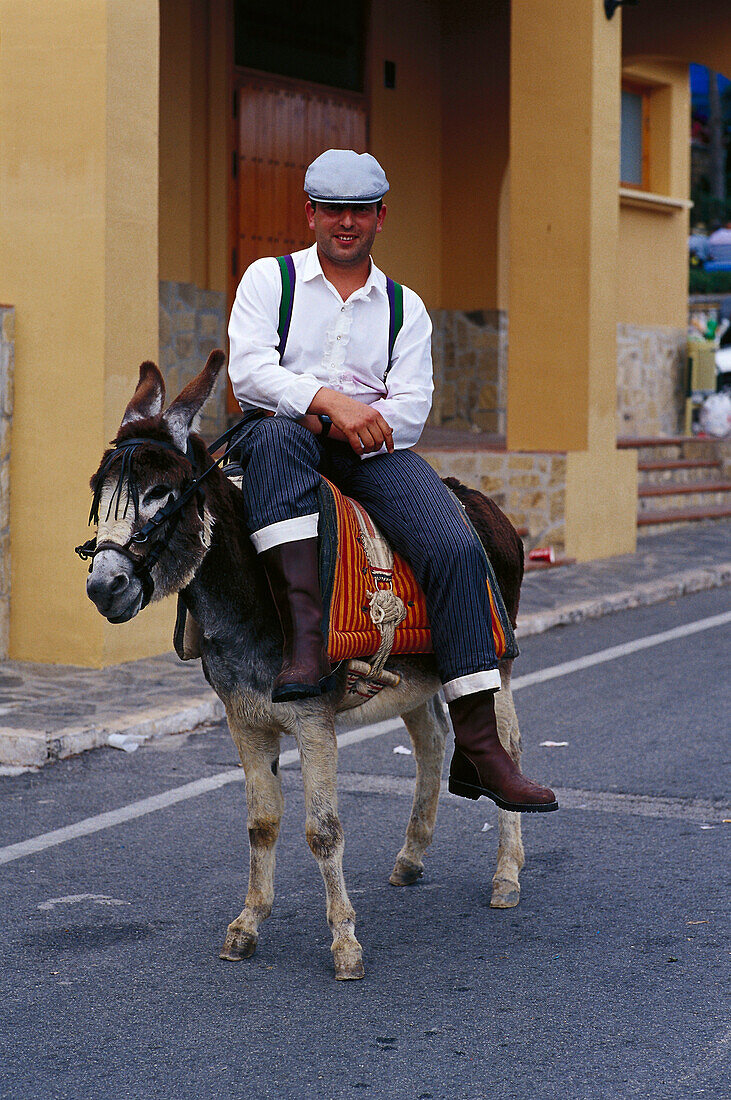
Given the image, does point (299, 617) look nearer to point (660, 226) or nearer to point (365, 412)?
point (365, 412)

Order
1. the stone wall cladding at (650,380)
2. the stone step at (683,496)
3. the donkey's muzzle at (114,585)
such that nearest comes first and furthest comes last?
the donkey's muzzle at (114,585)
the stone step at (683,496)
the stone wall cladding at (650,380)

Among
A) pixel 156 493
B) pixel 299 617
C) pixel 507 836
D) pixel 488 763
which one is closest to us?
pixel 156 493

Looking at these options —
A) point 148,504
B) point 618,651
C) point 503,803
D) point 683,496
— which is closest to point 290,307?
point 148,504

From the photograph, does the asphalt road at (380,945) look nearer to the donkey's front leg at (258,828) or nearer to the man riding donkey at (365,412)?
the donkey's front leg at (258,828)

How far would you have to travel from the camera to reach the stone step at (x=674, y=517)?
47.1 feet

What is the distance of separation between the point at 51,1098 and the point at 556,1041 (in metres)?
1.24

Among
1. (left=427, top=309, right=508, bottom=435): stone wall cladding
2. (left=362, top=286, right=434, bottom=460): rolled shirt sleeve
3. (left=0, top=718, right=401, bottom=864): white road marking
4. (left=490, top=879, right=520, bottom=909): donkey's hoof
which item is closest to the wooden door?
(left=427, top=309, right=508, bottom=435): stone wall cladding

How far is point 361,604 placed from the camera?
4.09m

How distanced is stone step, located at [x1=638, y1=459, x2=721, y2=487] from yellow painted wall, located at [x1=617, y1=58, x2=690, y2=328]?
8.42 feet

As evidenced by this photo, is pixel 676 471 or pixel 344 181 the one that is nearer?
pixel 344 181

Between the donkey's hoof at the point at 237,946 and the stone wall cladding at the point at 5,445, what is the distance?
4.46 metres

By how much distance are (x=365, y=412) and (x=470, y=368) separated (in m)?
13.6

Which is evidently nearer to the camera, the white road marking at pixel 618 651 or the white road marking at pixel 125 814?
the white road marking at pixel 125 814

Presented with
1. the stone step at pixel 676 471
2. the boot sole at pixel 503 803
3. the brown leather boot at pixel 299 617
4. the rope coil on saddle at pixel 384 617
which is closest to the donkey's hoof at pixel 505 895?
the boot sole at pixel 503 803
